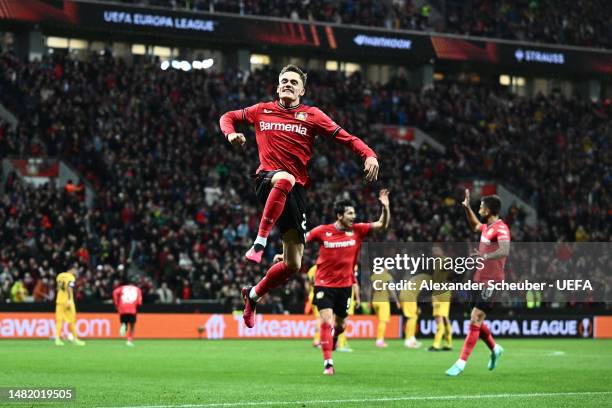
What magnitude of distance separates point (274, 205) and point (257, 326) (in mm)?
23628

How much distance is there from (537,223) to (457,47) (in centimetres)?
1254

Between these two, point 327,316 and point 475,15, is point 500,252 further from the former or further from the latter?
point 475,15

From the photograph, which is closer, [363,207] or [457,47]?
[363,207]

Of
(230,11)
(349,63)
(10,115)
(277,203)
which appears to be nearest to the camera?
(277,203)

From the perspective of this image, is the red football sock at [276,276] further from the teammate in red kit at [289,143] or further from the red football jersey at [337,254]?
the red football jersey at [337,254]

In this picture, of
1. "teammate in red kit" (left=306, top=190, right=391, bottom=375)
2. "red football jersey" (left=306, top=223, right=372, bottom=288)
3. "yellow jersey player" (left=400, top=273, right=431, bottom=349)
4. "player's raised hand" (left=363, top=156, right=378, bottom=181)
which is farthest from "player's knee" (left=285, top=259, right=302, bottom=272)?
"yellow jersey player" (left=400, top=273, right=431, bottom=349)

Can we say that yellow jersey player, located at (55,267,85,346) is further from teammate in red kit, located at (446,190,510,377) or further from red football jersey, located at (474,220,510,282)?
red football jersey, located at (474,220,510,282)

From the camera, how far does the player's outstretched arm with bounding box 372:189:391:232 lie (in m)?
16.4

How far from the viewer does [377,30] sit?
53.6 meters

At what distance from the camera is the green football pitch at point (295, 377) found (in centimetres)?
1310

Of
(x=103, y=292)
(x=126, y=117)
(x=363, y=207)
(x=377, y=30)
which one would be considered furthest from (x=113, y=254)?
(x=377, y=30)

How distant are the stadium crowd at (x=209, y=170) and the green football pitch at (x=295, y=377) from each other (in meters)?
8.42

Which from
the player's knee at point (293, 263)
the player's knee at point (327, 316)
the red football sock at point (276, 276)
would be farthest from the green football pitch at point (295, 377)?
the player's knee at point (293, 263)

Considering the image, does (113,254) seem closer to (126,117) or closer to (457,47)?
(126,117)
